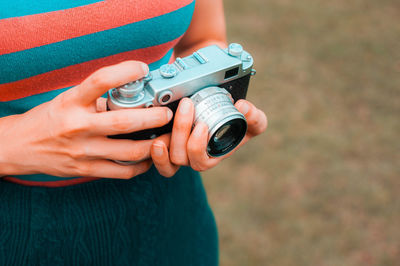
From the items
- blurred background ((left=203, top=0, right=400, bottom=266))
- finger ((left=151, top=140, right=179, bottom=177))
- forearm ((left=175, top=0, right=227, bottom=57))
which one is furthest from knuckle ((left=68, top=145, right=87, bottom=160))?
blurred background ((left=203, top=0, right=400, bottom=266))

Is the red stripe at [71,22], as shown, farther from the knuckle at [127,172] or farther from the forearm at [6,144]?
the knuckle at [127,172]

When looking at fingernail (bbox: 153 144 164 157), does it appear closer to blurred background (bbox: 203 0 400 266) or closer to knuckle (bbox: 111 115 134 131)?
knuckle (bbox: 111 115 134 131)

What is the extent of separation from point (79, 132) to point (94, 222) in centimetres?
18

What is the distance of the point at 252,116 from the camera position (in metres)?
0.65

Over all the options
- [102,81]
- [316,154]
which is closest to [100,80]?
[102,81]

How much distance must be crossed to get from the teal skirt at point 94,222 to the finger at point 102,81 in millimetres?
194

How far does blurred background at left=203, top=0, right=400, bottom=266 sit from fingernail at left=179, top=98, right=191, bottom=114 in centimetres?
106

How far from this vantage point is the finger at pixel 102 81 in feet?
1.46

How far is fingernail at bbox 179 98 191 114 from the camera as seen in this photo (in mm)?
537

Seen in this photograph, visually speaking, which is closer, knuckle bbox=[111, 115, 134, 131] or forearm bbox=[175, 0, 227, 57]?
knuckle bbox=[111, 115, 134, 131]

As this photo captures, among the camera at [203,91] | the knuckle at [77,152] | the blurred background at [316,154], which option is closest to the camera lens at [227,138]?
the camera at [203,91]

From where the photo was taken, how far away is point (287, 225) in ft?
5.03

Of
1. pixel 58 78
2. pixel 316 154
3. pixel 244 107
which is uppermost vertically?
pixel 58 78

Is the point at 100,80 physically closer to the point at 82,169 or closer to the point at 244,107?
the point at 82,169
